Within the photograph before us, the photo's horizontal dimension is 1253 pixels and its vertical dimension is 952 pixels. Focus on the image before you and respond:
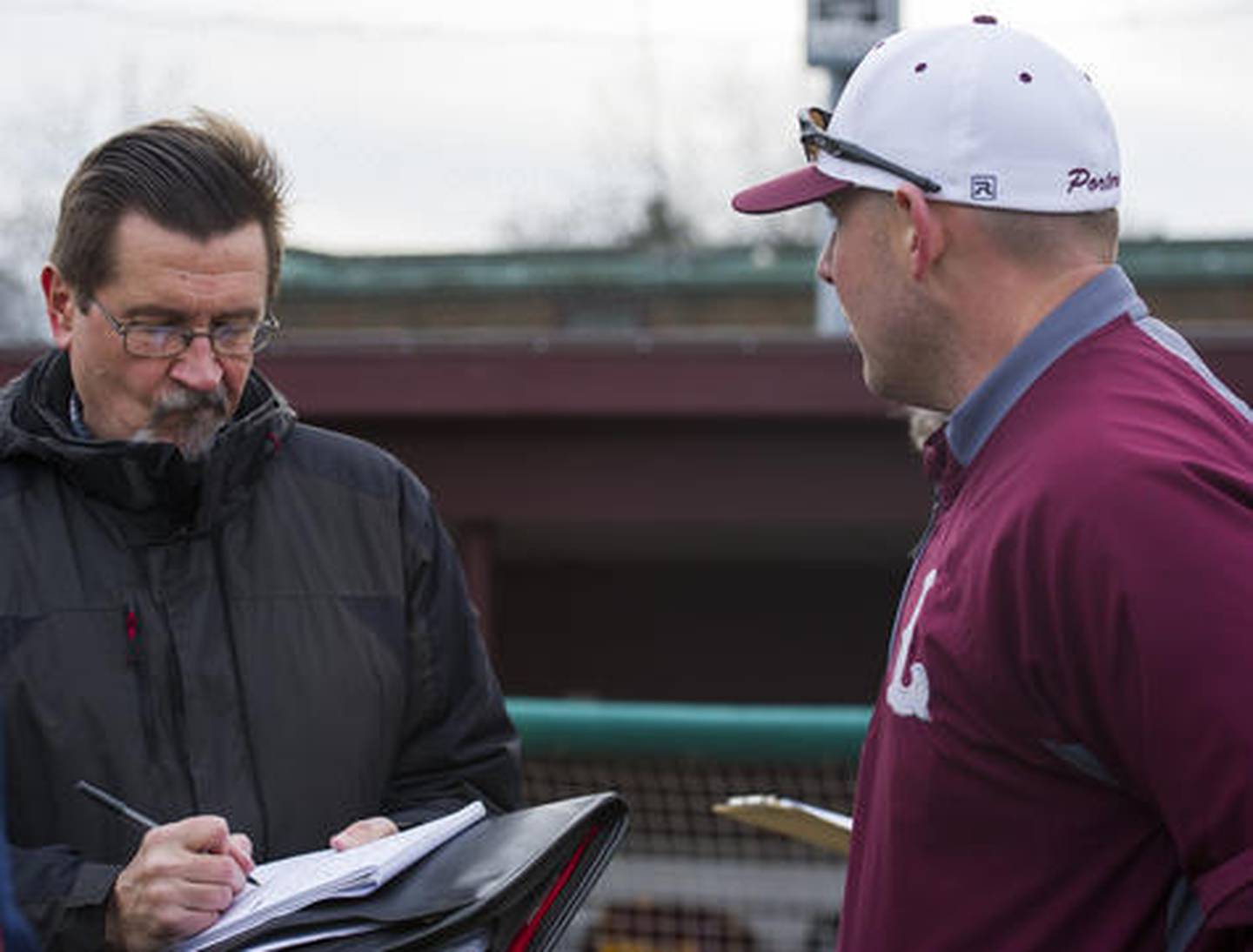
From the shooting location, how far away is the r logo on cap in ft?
6.15

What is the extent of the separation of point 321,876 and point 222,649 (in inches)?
17.7

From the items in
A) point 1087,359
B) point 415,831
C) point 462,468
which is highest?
point 1087,359

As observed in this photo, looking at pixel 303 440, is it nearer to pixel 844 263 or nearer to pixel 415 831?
pixel 415 831

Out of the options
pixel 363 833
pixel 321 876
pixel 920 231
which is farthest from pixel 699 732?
pixel 920 231

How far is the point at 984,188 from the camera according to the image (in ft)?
6.15

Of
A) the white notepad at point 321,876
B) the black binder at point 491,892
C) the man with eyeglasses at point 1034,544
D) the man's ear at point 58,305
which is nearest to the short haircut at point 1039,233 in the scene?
the man with eyeglasses at point 1034,544

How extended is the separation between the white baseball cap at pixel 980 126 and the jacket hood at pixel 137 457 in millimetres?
889

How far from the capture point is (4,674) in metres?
2.21

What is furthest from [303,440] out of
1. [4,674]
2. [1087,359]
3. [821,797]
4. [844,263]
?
[821,797]

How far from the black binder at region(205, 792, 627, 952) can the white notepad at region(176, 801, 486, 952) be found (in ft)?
0.04

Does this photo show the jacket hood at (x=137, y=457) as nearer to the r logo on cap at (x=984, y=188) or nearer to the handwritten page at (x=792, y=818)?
the handwritten page at (x=792, y=818)

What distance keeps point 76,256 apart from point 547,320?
11103mm

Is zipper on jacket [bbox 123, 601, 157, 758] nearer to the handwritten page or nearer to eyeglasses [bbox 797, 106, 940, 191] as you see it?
the handwritten page

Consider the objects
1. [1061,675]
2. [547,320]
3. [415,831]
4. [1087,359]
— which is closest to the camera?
[1061,675]
